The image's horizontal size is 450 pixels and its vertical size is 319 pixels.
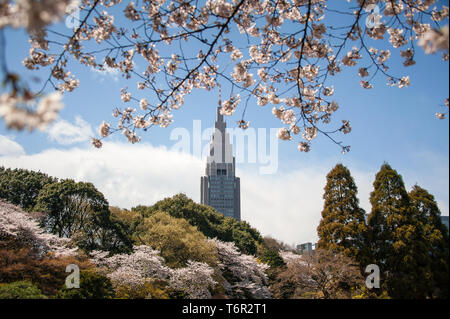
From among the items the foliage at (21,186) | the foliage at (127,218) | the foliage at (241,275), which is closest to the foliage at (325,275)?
the foliage at (241,275)

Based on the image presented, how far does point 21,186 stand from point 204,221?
39.0 feet

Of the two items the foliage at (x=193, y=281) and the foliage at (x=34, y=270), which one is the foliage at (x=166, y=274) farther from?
the foliage at (x=34, y=270)

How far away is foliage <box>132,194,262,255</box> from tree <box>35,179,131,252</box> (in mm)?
5889

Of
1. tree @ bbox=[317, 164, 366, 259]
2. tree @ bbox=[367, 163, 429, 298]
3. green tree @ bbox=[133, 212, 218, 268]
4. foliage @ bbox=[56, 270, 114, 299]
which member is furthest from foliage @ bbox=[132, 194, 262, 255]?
foliage @ bbox=[56, 270, 114, 299]

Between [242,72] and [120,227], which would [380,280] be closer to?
[242,72]

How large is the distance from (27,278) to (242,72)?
8.07 metres

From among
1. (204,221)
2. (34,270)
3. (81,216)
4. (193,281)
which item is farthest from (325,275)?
(204,221)

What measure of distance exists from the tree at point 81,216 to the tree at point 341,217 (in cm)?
968

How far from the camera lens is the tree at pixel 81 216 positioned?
15.7m

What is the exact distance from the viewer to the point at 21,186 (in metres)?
16.6
